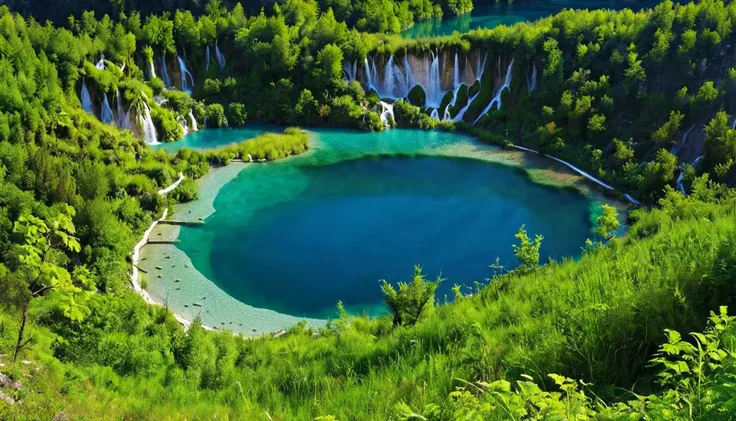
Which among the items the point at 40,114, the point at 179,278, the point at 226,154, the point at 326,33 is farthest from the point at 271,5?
the point at 179,278

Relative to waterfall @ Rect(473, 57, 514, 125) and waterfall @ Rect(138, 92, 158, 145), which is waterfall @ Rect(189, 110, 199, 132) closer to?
waterfall @ Rect(138, 92, 158, 145)

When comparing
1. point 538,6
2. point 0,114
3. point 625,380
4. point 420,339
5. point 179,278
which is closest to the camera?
point 625,380

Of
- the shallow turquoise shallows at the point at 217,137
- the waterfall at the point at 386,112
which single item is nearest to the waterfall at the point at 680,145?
the waterfall at the point at 386,112

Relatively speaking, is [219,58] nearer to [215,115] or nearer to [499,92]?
[215,115]

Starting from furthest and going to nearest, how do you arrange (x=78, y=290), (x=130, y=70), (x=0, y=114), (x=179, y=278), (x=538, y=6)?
(x=538, y=6), (x=130, y=70), (x=0, y=114), (x=179, y=278), (x=78, y=290)

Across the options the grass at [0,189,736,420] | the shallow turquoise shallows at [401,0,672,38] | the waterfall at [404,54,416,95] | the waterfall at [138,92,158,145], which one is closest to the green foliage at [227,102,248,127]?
the waterfall at [138,92,158,145]

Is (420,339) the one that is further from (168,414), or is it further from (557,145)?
(557,145)

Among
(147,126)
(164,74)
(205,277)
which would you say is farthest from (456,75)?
(205,277)
